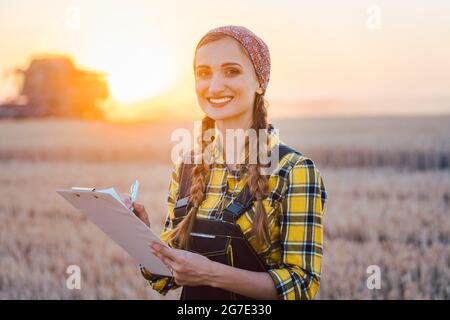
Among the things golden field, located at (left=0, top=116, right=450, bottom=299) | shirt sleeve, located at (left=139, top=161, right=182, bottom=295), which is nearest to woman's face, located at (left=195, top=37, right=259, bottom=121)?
shirt sleeve, located at (left=139, top=161, right=182, bottom=295)

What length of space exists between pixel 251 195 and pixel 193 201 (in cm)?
29

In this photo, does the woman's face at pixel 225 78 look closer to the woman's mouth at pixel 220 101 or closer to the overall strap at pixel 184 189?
the woman's mouth at pixel 220 101

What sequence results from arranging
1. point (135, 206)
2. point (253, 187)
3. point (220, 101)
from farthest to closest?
point (135, 206), point (220, 101), point (253, 187)

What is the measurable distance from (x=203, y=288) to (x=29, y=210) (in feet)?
23.5

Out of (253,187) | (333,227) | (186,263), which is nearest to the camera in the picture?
(186,263)

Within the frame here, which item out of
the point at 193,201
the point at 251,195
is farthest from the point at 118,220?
the point at 251,195

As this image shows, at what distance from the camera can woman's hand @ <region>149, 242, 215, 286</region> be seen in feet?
7.00

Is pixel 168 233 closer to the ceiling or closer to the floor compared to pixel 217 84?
closer to the floor

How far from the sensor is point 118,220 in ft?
7.16

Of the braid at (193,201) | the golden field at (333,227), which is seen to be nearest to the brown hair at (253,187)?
the braid at (193,201)

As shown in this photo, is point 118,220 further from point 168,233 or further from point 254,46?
point 254,46

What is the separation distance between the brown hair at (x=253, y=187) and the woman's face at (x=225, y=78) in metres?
0.05
